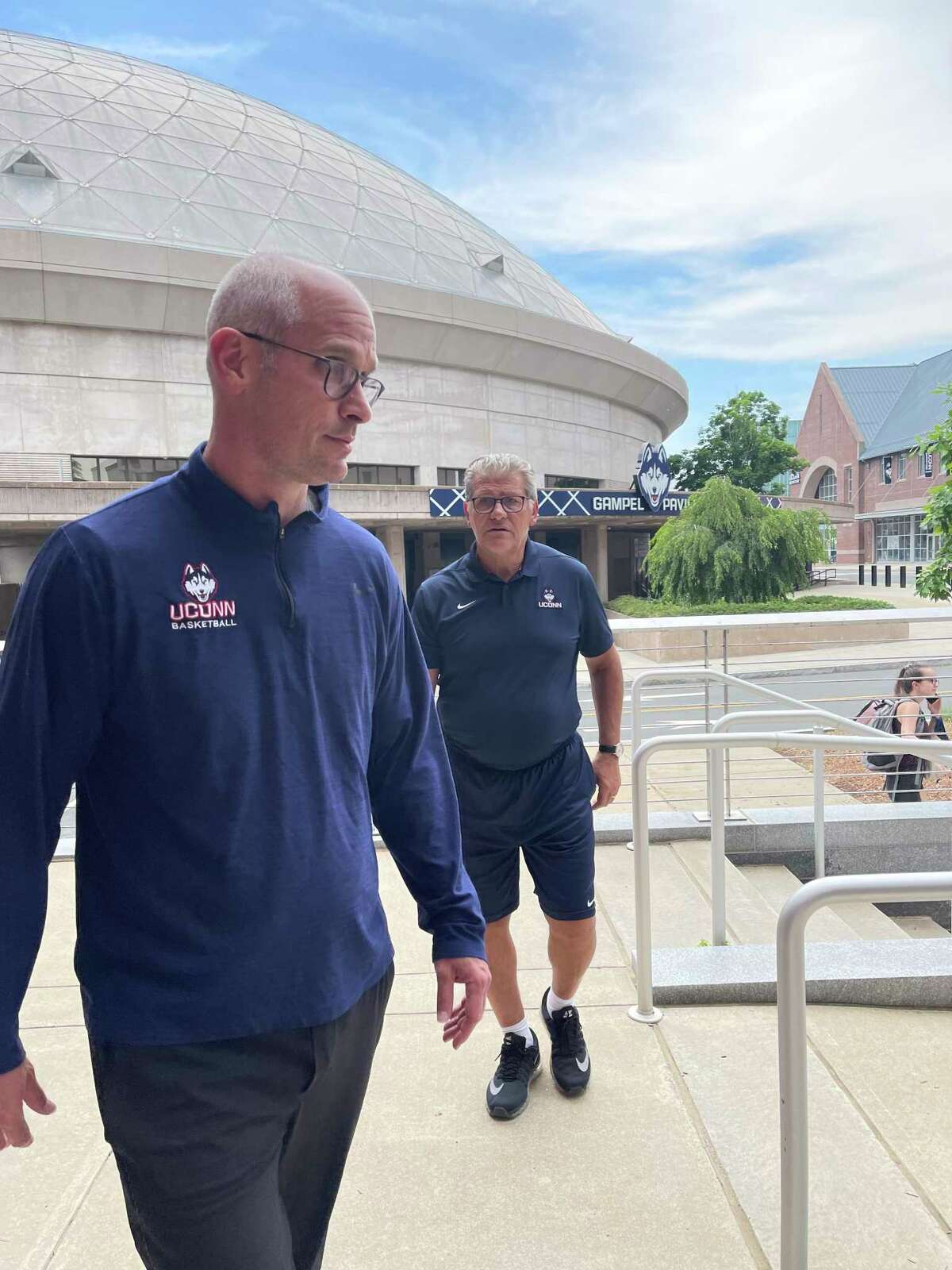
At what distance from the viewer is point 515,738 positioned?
120 inches

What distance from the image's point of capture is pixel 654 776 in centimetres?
809

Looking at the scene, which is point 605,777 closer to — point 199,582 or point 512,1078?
point 512,1078

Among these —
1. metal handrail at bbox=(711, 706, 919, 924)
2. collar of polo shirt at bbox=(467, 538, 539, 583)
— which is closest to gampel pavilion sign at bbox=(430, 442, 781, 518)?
metal handrail at bbox=(711, 706, 919, 924)

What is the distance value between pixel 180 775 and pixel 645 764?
251cm

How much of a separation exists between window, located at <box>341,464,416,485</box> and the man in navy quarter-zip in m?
32.2

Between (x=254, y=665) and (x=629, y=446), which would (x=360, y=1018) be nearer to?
(x=254, y=665)

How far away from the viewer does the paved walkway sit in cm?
238

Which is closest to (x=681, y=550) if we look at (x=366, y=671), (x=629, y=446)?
(x=629, y=446)

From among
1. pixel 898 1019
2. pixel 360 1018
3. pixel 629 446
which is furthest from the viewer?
pixel 629 446

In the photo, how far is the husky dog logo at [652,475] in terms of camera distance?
3528cm

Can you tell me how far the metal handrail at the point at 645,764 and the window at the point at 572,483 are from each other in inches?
1315

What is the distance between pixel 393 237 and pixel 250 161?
665 cm

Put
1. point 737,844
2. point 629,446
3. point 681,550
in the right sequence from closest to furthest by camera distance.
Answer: point 737,844 < point 681,550 < point 629,446

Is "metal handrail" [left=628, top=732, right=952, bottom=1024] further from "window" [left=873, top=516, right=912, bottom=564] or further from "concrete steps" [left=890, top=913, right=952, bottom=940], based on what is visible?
"window" [left=873, top=516, right=912, bottom=564]
